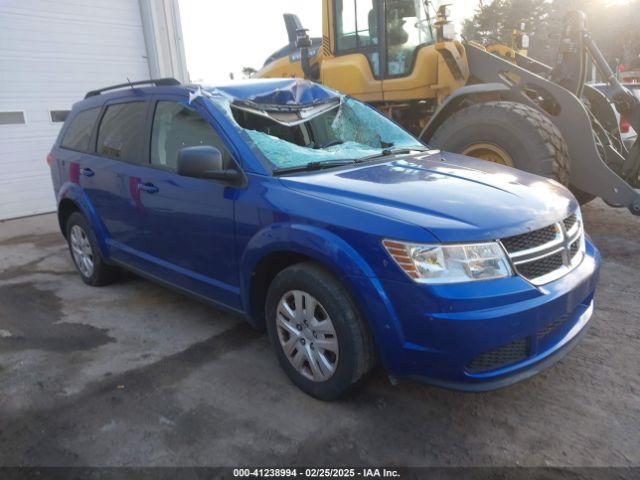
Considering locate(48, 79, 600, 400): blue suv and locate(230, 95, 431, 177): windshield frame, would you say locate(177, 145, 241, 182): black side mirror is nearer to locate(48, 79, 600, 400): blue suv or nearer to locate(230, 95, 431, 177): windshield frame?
locate(48, 79, 600, 400): blue suv

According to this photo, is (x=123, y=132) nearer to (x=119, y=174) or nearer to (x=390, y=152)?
(x=119, y=174)

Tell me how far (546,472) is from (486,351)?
1.96ft

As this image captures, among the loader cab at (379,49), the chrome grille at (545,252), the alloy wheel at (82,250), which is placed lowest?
the alloy wheel at (82,250)

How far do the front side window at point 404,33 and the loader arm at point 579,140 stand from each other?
1.15 meters

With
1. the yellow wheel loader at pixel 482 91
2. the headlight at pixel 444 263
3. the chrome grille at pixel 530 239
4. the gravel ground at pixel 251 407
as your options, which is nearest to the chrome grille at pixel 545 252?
the chrome grille at pixel 530 239

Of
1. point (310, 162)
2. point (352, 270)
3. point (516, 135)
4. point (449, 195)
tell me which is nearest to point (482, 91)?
point (516, 135)

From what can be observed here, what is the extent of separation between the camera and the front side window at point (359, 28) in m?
6.55

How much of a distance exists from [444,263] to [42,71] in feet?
29.0

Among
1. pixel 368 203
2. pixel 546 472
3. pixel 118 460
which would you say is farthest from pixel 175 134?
pixel 546 472

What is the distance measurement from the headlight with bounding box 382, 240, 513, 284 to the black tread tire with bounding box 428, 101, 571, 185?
3.01 metres

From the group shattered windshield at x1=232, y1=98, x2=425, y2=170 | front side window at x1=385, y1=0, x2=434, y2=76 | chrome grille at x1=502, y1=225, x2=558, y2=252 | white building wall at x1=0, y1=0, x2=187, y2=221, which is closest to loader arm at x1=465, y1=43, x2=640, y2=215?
front side window at x1=385, y1=0, x2=434, y2=76

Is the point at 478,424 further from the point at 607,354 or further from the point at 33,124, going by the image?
the point at 33,124

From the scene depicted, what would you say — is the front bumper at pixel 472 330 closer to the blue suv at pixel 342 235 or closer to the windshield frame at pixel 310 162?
the blue suv at pixel 342 235

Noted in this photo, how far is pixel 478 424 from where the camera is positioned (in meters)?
2.63
